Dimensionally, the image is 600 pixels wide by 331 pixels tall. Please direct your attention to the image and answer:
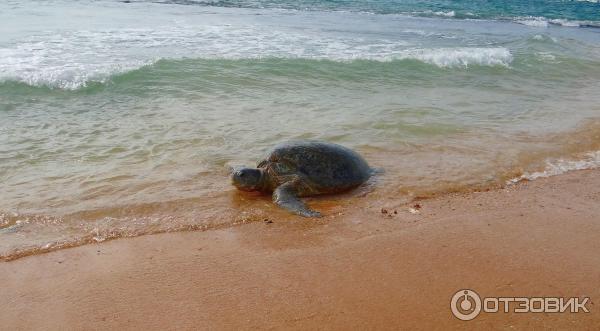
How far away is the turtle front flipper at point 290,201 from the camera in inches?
174

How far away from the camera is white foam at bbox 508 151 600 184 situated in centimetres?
529

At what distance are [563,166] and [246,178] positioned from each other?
369 centimetres

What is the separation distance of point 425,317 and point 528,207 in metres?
2.17

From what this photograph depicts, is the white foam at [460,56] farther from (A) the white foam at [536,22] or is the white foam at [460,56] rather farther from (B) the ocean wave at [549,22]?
(B) the ocean wave at [549,22]

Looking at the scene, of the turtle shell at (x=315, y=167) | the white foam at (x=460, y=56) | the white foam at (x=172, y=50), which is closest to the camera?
the turtle shell at (x=315, y=167)

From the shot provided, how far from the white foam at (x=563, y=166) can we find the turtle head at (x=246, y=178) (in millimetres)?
2669

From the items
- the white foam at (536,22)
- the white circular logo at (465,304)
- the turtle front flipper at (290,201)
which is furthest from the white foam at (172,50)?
the white foam at (536,22)

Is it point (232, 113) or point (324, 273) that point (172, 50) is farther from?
point (324, 273)

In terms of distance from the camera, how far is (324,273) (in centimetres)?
340

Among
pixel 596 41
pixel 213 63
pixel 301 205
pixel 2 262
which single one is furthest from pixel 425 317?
pixel 596 41

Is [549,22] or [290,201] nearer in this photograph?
[290,201]

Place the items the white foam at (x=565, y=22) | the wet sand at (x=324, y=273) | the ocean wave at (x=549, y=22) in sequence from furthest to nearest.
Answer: the white foam at (x=565, y=22), the ocean wave at (x=549, y=22), the wet sand at (x=324, y=273)

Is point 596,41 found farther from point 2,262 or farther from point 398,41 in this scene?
point 2,262

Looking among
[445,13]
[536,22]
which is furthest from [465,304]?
[445,13]
